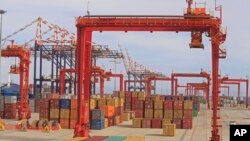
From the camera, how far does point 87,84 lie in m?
44.2

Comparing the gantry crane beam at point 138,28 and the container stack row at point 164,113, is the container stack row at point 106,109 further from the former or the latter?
the gantry crane beam at point 138,28

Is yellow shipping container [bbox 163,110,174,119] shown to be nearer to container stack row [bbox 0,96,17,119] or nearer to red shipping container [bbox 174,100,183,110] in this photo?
red shipping container [bbox 174,100,183,110]

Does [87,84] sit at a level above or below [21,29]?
below

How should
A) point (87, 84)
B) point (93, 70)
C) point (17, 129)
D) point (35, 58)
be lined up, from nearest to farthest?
1. point (87, 84)
2. point (17, 129)
3. point (93, 70)
4. point (35, 58)

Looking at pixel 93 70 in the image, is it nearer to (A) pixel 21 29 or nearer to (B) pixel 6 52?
(B) pixel 6 52

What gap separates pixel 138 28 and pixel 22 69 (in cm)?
3094

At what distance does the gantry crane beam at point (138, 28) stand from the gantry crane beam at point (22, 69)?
83.2ft

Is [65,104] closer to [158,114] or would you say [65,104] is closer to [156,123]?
[156,123]

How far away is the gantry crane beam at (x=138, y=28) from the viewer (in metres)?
40.4

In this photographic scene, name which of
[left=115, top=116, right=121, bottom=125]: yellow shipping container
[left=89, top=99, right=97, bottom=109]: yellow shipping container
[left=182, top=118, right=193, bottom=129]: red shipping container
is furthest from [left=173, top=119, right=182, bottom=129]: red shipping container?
[left=89, top=99, right=97, bottom=109]: yellow shipping container

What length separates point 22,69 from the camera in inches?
2736

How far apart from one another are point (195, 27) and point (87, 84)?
10.5 metres

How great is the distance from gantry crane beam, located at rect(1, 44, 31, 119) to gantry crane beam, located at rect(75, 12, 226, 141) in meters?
25.4

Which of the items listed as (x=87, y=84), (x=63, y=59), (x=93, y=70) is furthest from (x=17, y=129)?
(x=63, y=59)
